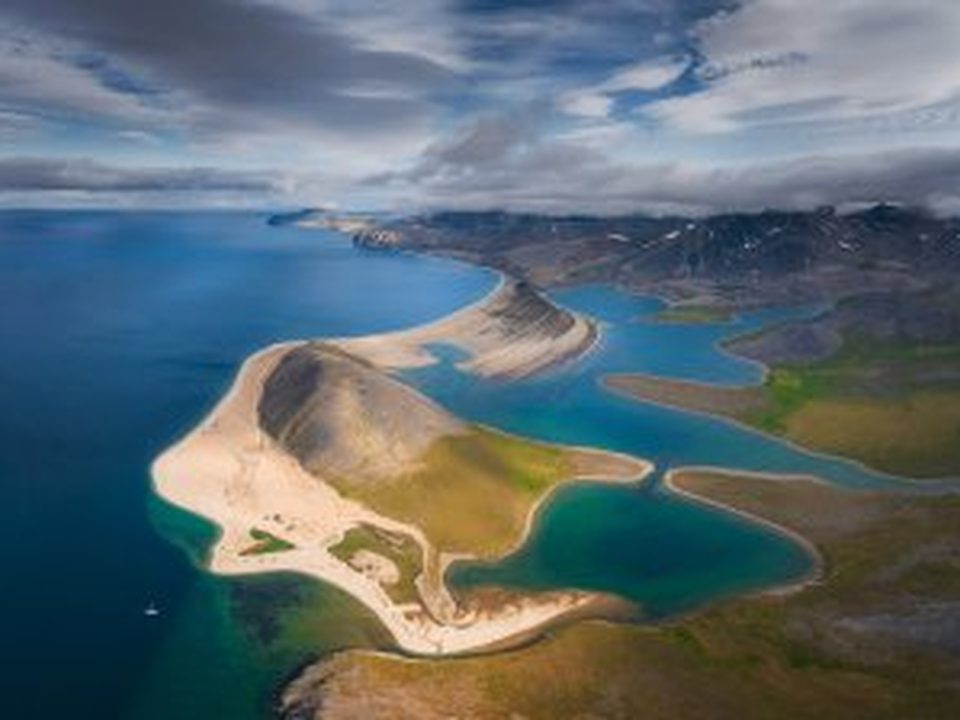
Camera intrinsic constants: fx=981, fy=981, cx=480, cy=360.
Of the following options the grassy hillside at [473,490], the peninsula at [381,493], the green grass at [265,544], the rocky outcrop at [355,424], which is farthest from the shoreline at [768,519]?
the green grass at [265,544]

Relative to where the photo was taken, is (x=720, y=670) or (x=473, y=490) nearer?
(x=720, y=670)

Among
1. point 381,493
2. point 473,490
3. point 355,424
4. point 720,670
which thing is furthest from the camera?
point 355,424

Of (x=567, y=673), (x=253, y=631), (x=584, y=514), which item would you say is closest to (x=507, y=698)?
(x=567, y=673)


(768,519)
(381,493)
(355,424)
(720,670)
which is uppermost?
(355,424)

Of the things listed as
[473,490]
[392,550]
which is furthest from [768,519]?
[392,550]

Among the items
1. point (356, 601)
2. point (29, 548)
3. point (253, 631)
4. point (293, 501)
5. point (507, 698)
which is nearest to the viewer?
point (507, 698)

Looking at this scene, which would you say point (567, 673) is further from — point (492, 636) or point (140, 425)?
point (140, 425)

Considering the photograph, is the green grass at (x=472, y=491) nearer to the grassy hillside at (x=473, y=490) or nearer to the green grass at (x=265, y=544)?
the grassy hillside at (x=473, y=490)

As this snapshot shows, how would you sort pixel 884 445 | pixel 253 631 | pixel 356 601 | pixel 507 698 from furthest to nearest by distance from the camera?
pixel 884 445, pixel 356 601, pixel 253 631, pixel 507 698

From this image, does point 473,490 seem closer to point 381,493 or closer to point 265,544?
point 381,493
